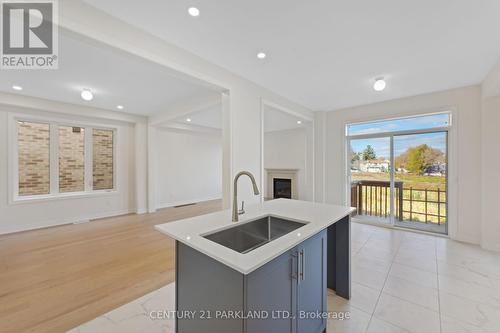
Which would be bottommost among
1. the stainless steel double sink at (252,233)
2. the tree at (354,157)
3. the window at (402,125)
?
the stainless steel double sink at (252,233)

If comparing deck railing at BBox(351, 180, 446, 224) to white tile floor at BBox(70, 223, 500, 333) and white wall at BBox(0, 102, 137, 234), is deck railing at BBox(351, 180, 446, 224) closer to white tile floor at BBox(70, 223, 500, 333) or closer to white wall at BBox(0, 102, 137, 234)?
white tile floor at BBox(70, 223, 500, 333)

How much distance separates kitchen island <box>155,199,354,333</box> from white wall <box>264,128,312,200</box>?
5.11 meters

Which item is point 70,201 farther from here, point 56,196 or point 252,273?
point 252,273

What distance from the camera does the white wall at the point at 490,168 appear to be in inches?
122

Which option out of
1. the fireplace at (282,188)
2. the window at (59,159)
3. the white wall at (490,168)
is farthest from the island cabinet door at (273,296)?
the fireplace at (282,188)

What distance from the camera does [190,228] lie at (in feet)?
4.65

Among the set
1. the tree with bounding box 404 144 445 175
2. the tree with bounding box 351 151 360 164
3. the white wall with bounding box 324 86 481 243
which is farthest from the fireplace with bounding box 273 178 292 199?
the white wall with bounding box 324 86 481 243

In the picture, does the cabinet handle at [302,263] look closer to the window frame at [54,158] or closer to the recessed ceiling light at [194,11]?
the recessed ceiling light at [194,11]

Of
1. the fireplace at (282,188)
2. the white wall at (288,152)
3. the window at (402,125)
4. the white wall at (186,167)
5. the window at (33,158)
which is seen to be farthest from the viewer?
the fireplace at (282,188)

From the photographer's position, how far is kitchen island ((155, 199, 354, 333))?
3.22ft

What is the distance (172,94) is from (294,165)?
4643 millimetres

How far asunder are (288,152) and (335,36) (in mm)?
5182

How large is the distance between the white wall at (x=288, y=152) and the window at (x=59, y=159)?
5086 millimetres

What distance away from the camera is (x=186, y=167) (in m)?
6.81
